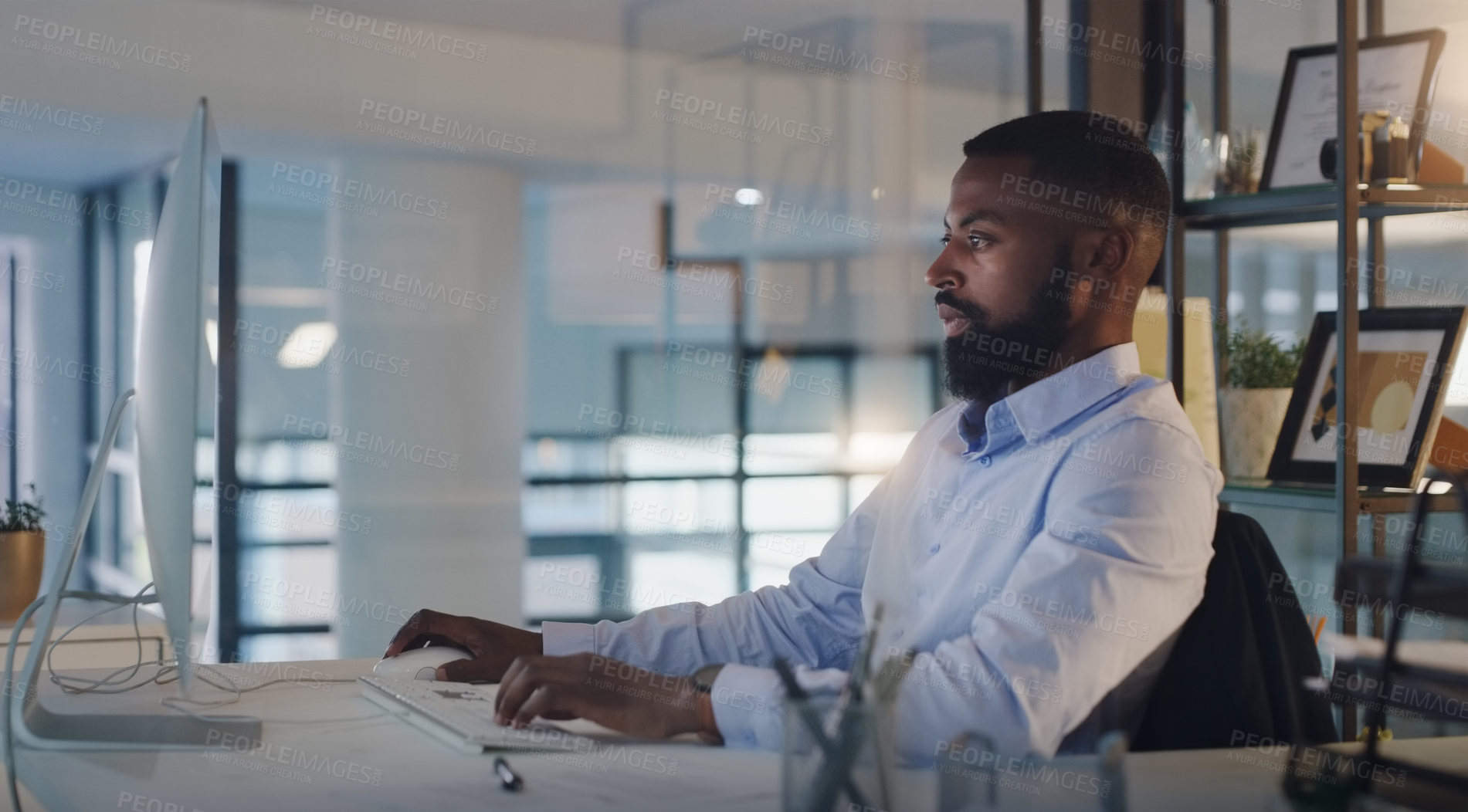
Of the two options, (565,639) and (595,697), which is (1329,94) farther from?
(595,697)

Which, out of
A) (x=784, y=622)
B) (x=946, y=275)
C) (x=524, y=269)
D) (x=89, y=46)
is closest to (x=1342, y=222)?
(x=946, y=275)

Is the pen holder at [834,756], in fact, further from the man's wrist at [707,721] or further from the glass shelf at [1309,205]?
the glass shelf at [1309,205]

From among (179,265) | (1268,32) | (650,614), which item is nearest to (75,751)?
(179,265)

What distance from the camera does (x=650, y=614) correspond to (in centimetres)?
174

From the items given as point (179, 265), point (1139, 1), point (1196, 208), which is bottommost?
point (179, 265)

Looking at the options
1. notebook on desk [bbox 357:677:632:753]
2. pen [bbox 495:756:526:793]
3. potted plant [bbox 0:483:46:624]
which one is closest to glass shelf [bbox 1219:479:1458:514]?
Answer: notebook on desk [bbox 357:677:632:753]

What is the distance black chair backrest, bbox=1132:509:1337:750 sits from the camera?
4.30ft

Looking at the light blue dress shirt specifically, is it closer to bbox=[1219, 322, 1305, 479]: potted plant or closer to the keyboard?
the keyboard

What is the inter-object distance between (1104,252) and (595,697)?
851 mm

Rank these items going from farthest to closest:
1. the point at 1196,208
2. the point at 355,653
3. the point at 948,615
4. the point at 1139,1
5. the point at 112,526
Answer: the point at 112,526 < the point at 355,653 < the point at 1139,1 < the point at 1196,208 < the point at 948,615

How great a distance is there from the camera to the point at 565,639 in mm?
1663

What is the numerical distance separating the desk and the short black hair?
2.29ft

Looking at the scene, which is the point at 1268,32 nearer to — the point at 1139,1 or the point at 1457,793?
the point at 1139,1

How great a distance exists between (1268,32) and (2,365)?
3702mm
